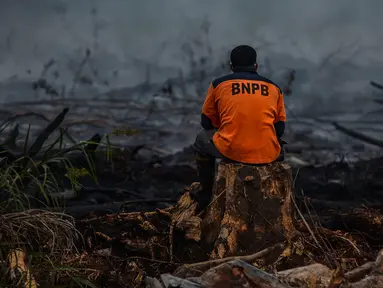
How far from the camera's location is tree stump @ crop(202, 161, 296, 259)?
4145 mm

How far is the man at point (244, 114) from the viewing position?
13.5 feet

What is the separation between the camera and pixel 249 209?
4188 mm

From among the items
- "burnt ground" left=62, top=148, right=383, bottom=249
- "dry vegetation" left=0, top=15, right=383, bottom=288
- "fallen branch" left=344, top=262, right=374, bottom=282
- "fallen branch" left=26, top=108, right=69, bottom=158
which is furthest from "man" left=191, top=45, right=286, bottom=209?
"fallen branch" left=26, top=108, right=69, bottom=158

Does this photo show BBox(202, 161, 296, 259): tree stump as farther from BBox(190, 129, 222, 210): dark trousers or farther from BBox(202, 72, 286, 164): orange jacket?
BBox(190, 129, 222, 210): dark trousers

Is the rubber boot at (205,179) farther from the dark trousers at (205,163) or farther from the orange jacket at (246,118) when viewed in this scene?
the orange jacket at (246,118)

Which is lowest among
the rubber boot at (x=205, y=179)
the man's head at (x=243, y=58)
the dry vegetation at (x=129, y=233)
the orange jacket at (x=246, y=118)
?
the dry vegetation at (x=129, y=233)

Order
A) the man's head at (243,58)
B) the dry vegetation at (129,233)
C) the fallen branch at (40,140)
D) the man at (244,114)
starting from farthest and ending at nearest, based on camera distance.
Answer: the fallen branch at (40,140) < the man's head at (243,58) < the man at (244,114) < the dry vegetation at (129,233)

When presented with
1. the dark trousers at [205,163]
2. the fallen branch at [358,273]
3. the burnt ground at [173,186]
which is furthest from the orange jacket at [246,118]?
the burnt ground at [173,186]

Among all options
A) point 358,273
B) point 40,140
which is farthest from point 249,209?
point 40,140

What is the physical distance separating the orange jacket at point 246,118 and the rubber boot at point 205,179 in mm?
283

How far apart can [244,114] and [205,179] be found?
599 millimetres

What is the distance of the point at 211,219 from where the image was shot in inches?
169

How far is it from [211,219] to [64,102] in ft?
13.6

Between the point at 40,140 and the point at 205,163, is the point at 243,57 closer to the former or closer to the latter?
the point at 205,163
